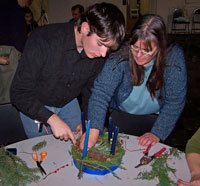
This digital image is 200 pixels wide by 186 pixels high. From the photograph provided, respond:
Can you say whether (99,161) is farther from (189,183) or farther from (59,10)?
(59,10)

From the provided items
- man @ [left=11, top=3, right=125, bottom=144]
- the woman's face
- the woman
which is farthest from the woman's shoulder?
man @ [left=11, top=3, right=125, bottom=144]

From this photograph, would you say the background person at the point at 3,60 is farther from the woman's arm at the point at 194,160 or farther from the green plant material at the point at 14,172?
the woman's arm at the point at 194,160

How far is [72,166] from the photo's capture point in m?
1.08

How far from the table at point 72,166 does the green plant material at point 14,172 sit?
34 millimetres

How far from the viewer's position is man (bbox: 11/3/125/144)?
1128 mm

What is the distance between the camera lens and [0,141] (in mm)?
1570

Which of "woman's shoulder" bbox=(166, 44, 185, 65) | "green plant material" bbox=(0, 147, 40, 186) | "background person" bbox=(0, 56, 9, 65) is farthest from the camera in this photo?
"background person" bbox=(0, 56, 9, 65)

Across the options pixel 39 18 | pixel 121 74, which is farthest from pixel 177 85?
pixel 39 18

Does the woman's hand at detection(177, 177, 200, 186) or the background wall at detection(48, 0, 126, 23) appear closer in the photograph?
the woman's hand at detection(177, 177, 200, 186)

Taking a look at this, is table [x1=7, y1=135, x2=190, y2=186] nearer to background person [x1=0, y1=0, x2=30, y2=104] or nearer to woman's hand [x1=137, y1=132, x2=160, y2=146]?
woman's hand [x1=137, y1=132, x2=160, y2=146]

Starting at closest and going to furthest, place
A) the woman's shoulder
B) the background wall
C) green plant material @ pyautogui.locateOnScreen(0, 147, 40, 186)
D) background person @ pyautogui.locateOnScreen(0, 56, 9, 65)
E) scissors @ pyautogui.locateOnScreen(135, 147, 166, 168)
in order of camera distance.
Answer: green plant material @ pyautogui.locateOnScreen(0, 147, 40, 186)
scissors @ pyautogui.locateOnScreen(135, 147, 166, 168)
the woman's shoulder
background person @ pyautogui.locateOnScreen(0, 56, 9, 65)
the background wall

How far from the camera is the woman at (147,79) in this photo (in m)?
1.25

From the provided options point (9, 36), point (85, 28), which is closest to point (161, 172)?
point (85, 28)

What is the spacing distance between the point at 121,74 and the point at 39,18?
233 inches
